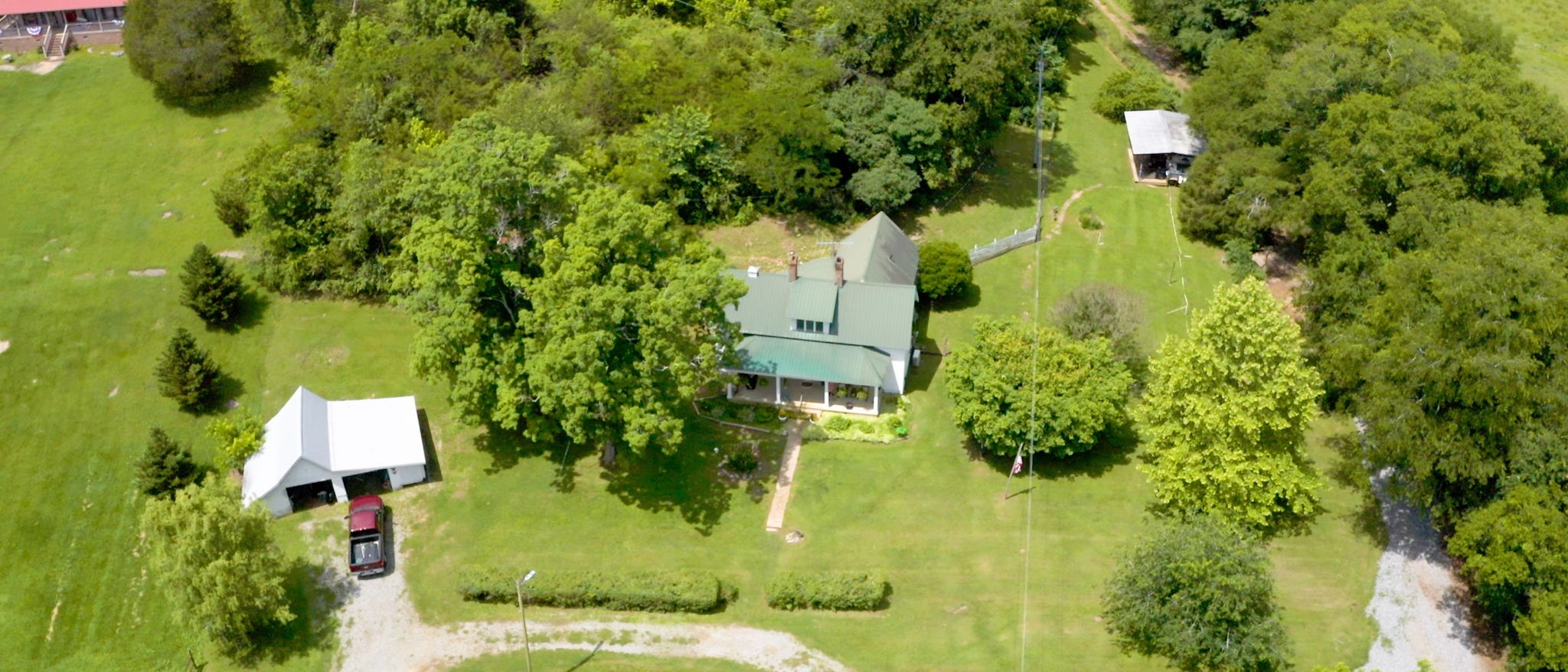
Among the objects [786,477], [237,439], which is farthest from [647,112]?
[237,439]

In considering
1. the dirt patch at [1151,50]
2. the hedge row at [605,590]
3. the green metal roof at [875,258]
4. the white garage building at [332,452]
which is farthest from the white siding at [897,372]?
the dirt patch at [1151,50]

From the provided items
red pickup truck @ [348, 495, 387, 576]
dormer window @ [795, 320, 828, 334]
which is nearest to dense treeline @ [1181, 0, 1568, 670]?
dormer window @ [795, 320, 828, 334]

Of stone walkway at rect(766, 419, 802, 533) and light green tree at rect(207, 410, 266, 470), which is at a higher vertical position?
light green tree at rect(207, 410, 266, 470)

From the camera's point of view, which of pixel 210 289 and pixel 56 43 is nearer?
pixel 210 289

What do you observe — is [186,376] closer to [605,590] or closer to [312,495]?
[312,495]

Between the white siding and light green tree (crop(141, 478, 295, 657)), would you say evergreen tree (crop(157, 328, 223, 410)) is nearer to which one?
light green tree (crop(141, 478, 295, 657))

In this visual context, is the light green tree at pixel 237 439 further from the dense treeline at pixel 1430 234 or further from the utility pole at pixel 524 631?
the dense treeline at pixel 1430 234
